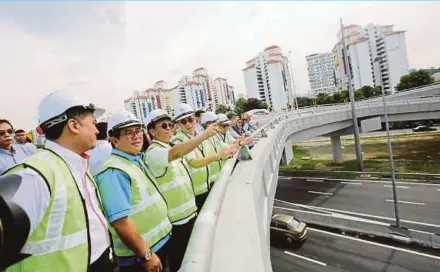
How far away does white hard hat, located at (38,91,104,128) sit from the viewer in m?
1.85

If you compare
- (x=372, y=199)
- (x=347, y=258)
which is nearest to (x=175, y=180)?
(x=347, y=258)

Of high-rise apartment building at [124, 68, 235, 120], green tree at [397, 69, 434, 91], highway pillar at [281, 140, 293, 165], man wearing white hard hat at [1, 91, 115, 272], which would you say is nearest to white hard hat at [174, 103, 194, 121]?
man wearing white hard hat at [1, 91, 115, 272]

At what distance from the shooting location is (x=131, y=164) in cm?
252

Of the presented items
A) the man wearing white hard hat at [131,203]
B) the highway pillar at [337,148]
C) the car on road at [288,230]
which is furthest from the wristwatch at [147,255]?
the highway pillar at [337,148]

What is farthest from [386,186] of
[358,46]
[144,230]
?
[358,46]

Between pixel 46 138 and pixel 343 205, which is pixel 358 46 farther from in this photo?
pixel 46 138

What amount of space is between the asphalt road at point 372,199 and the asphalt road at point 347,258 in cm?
244

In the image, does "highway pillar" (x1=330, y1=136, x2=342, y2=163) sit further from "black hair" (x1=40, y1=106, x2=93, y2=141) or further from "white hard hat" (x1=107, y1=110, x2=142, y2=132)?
"black hair" (x1=40, y1=106, x2=93, y2=141)

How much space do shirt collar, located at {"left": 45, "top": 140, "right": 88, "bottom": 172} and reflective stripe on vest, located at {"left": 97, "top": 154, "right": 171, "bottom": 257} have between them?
480mm

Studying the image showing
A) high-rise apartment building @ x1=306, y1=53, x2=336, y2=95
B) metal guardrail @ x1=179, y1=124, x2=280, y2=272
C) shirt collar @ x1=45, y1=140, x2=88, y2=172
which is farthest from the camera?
high-rise apartment building @ x1=306, y1=53, x2=336, y2=95

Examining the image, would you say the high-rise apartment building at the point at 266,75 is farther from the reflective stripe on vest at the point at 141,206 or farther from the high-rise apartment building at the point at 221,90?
the reflective stripe on vest at the point at 141,206

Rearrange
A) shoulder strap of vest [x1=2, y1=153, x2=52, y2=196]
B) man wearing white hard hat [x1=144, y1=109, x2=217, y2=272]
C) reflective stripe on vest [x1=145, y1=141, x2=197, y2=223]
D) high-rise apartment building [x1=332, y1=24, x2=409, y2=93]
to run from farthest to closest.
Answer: high-rise apartment building [x1=332, y1=24, x2=409, y2=93], reflective stripe on vest [x1=145, y1=141, x2=197, y2=223], man wearing white hard hat [x1=144, y1=109, x2=217, y2=272], shoulder strap of vest [x1=2, y1=153, x2=52, y2=196]

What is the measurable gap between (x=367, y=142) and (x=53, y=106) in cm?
4600

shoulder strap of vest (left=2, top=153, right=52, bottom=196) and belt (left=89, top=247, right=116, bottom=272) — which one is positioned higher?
shoulder strap of vest (left=2, top=153, right=52, bottom=196)
